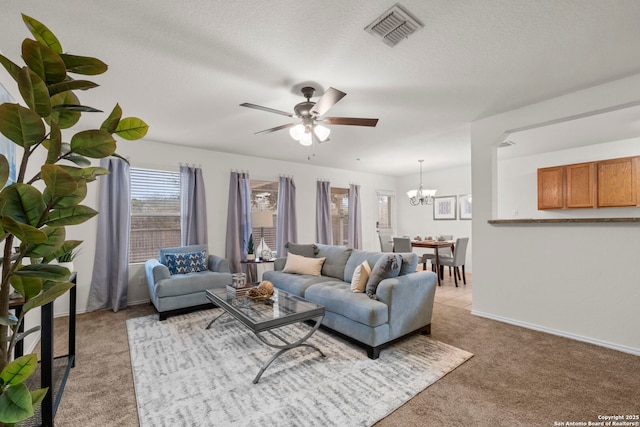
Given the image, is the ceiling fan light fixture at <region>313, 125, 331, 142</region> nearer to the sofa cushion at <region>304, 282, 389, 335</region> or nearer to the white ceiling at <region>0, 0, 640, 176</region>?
the white ceiling at <region>0, 0, 640, 176</region>

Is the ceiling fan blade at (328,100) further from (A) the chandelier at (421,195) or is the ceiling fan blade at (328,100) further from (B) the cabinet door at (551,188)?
(B) the cabinet door at (551,188)

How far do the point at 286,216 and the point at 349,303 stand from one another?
3303 mm

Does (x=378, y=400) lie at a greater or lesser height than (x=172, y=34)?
lesser

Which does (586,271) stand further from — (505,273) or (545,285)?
(505,273)

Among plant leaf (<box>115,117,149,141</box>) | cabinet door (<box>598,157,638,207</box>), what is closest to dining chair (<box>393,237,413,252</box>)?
cabinet door (<box>598,157,638,207</box>)

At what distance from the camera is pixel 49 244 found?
913 millimetres

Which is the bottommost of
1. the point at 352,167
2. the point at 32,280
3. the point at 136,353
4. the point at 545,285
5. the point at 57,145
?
the point at 136,353

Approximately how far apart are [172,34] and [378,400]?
9.38ft

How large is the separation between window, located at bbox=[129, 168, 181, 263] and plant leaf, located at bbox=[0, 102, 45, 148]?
13.2 feet

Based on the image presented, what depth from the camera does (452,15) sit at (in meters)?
1.81

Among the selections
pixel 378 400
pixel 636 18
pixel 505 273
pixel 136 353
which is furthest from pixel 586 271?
pixel 136 353

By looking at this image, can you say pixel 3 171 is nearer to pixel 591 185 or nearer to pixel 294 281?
pixel 294 281

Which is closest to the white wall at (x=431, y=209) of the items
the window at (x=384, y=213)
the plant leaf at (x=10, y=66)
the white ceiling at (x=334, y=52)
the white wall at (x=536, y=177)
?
the window at (x=384, y=213)

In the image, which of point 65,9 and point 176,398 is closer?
point 65,9
